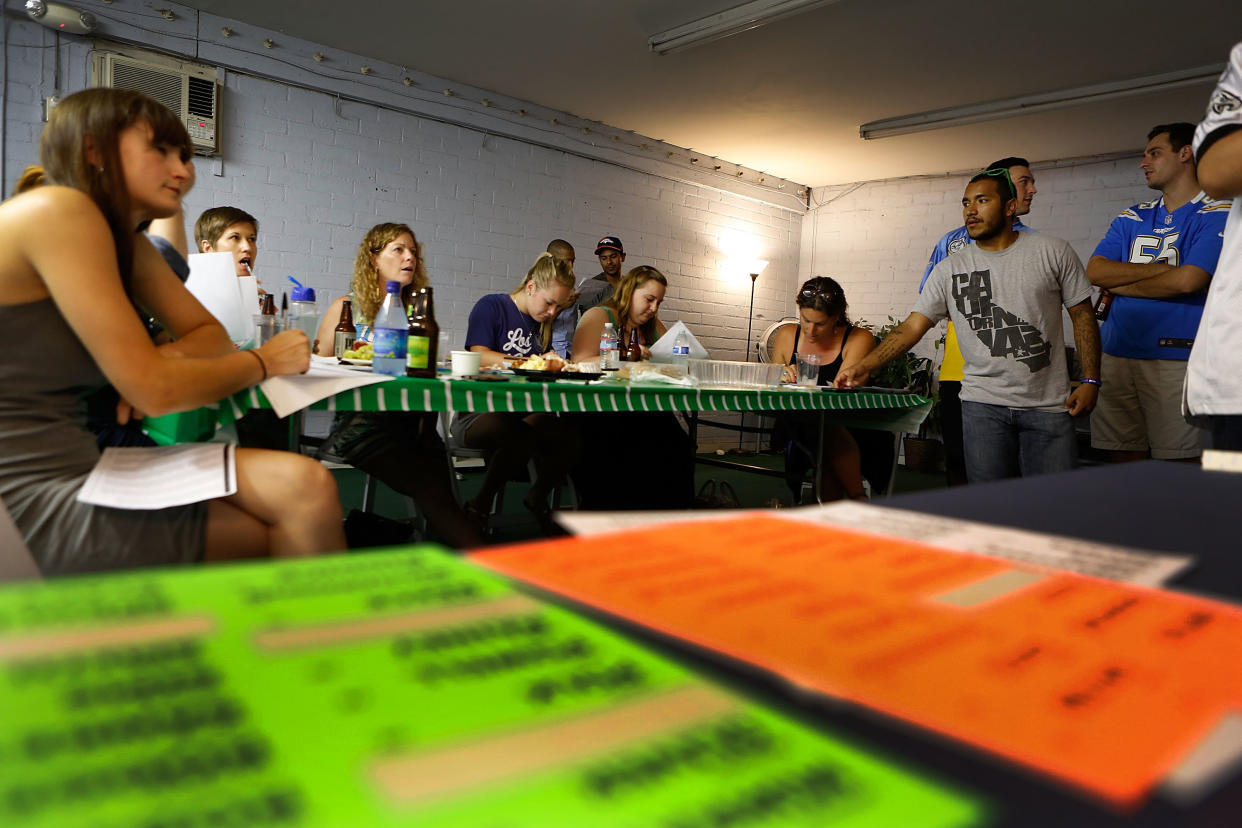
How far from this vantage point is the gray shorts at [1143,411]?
8.20 ft

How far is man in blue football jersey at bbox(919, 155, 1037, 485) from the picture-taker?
2859 millimetres

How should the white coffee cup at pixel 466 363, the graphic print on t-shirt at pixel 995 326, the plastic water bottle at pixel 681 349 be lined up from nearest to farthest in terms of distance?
1. the white coffee cup at pixel 466 363
2. the graphic print on t-shirt at pixel 995 326
3. the plastic water bottle at pixel 681 349

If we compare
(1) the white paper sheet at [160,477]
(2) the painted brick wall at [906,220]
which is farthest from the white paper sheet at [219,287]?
(2) the painted brick wall at [906,220]

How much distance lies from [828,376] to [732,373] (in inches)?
36.2

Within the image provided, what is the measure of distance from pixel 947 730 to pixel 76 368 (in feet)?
4.43

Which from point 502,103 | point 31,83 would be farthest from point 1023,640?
point 502,103

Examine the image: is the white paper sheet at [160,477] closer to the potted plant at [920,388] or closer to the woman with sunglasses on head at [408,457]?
the woman with sunglasses on head at [408,457]

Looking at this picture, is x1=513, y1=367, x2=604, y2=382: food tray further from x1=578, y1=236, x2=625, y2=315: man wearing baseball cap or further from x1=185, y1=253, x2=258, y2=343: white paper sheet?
x1=578, y1=236, x2=625, y2=315: man wearing baseball cap

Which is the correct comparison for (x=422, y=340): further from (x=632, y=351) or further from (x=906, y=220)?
(x=906, y=220)

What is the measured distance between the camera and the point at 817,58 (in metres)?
→ 4.38

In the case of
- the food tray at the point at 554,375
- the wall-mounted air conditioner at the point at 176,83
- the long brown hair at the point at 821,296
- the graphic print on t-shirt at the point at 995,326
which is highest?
the wall-mounted air conditioner at the point at 176,83

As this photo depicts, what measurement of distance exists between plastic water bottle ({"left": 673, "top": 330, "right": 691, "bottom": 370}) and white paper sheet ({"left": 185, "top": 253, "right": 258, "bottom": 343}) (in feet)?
4.73

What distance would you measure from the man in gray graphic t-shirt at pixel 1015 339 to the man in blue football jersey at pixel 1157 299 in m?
0.26

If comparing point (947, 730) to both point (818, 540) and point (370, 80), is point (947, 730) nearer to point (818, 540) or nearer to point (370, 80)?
point (818, 540)
